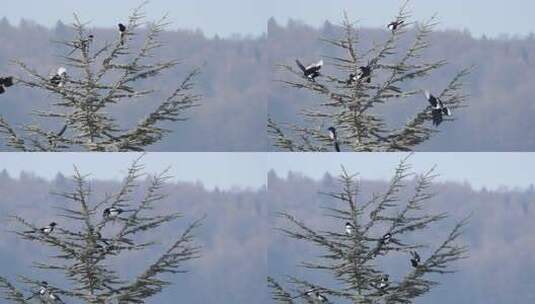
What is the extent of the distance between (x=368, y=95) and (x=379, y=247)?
3.34 feet

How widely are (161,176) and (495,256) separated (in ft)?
7.50

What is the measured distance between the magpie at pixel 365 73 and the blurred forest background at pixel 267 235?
2.26 feet

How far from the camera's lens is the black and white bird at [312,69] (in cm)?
904

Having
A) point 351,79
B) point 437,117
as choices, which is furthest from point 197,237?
point 437,117

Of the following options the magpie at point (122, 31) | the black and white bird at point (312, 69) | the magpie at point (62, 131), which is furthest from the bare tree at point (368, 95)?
the magpie at point (62, 131)

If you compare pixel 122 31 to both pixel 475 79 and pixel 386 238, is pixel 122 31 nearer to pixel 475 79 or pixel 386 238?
Answer: pixel 386 238

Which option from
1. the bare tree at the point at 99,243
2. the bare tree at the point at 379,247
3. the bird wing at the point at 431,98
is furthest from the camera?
the bird wing at the point at 431,98

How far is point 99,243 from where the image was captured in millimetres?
8750

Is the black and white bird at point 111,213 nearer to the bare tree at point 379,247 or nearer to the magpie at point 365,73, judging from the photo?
the bare tree at point 379,247

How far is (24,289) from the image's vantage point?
8.79 meters

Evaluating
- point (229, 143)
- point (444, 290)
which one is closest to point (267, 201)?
point (229, 143)

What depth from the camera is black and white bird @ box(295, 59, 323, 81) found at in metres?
9.04

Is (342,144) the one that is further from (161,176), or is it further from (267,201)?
(161,176)

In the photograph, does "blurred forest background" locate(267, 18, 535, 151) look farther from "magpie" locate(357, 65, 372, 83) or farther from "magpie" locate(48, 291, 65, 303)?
"magpie" locate(48, 291, 65, 303)
